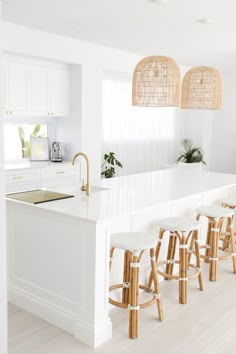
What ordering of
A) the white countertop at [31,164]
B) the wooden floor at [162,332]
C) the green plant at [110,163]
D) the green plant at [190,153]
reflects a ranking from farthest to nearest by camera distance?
1. the green plant at [190,153]
2. the green plant at [110,163]
3. the white countertop at [31,164]
4. the wooden floor at [162,332]

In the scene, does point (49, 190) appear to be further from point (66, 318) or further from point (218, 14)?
point (218, 14)

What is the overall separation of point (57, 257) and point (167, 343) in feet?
3.15

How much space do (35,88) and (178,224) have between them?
3.16m

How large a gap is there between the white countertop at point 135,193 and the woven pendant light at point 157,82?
79 cm

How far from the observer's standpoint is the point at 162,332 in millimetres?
2906

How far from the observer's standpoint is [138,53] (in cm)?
683

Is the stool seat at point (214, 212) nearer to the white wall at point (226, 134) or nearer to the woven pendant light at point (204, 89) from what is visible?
the woven pendant light at point (204, 89)

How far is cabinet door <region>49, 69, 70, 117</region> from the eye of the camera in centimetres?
582

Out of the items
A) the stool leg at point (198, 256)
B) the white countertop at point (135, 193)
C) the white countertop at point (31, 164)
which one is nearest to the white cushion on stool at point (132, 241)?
the white countertop at point (135, 193)

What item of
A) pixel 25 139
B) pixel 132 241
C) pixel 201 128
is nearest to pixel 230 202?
pixel 132 241

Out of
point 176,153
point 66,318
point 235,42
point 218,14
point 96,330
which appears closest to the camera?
point 96,330

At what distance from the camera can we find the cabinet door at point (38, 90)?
551cm

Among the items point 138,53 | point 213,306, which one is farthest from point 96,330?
point 138,53

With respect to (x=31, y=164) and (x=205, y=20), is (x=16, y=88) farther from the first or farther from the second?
(x=205, y=20)
